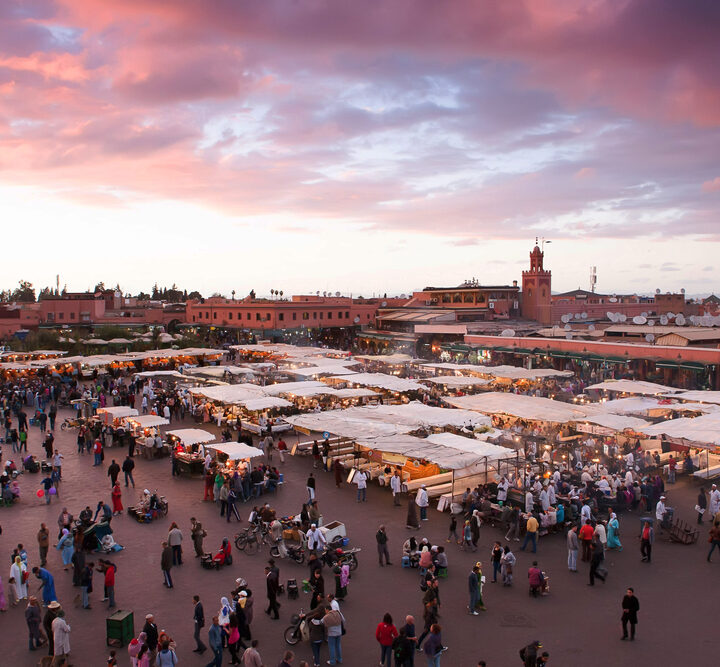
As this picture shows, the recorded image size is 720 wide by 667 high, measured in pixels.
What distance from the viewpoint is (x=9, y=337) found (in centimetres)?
5356

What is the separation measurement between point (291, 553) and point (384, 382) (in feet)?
52.9

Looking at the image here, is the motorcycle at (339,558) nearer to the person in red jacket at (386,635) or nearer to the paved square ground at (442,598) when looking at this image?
the paved square ground at (442,598)

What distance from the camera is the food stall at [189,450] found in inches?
701

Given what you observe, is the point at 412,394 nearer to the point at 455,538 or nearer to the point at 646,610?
the point at 455,538

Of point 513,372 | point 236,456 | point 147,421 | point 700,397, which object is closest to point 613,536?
point 236,456

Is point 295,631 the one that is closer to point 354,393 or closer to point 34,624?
point 34,624

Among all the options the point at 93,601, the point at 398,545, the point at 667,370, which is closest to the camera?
the point at 93,601

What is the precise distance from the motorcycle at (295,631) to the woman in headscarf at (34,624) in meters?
3.59

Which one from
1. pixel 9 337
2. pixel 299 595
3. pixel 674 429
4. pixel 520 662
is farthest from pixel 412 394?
pixel 9 337

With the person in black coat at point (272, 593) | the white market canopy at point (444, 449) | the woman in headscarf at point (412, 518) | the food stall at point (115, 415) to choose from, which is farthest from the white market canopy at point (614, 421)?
the food stall at point (115, 415)

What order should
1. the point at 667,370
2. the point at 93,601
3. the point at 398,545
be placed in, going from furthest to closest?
the point at 667,370 < the point at 398,545 < the point at 93,601

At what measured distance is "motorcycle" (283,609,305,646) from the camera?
913cm

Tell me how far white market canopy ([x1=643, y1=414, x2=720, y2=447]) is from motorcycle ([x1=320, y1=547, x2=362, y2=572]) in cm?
1005

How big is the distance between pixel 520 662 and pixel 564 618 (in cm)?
161
